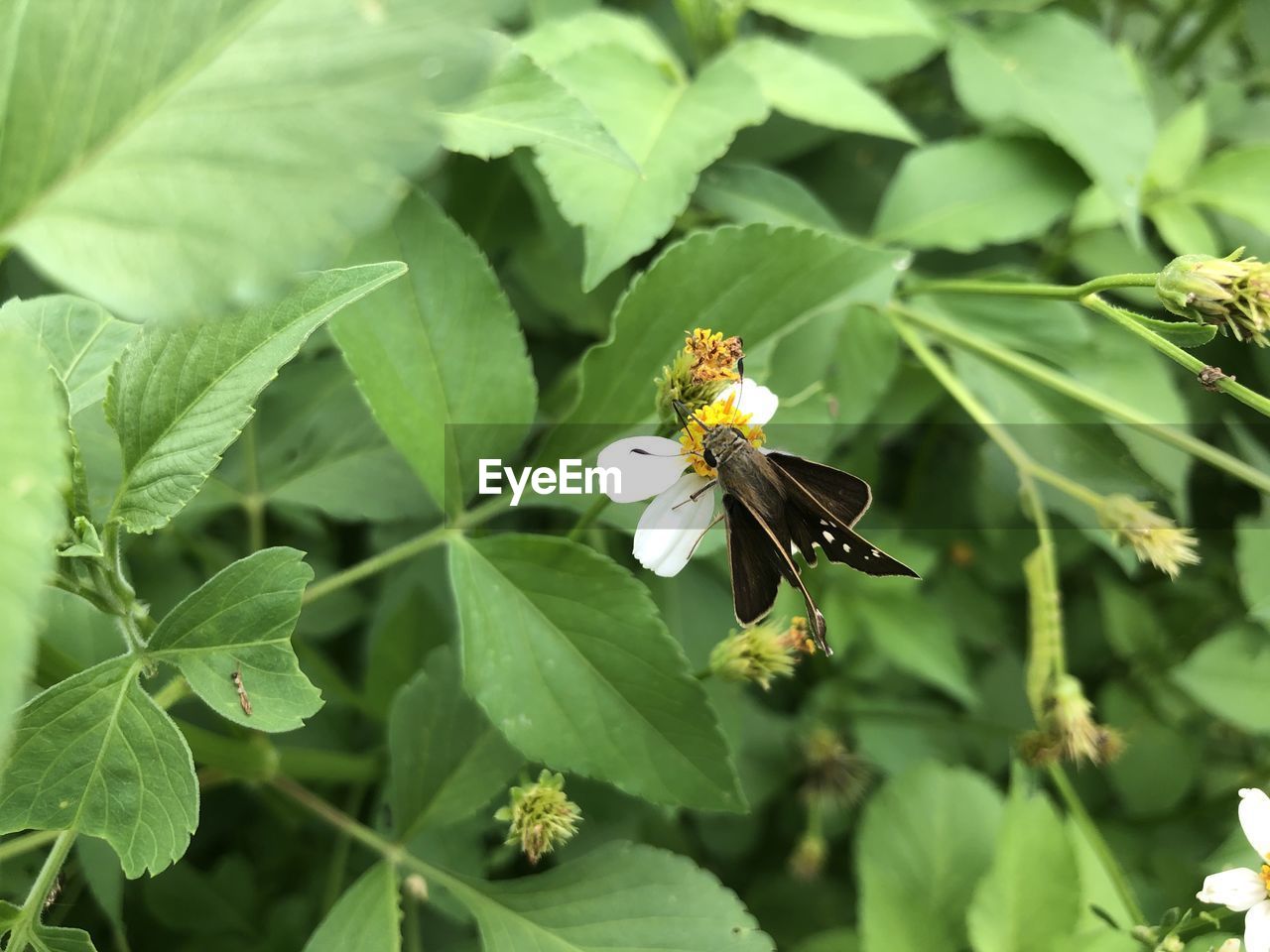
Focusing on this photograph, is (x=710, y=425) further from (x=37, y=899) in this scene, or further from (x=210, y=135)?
(x=37, y=899)

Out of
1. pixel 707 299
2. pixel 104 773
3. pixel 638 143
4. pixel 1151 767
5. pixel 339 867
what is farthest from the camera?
pixel 1151 767

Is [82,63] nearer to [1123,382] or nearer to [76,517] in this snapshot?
[76,517]

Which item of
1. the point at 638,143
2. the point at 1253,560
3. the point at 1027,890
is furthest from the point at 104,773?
the point at 1253,560

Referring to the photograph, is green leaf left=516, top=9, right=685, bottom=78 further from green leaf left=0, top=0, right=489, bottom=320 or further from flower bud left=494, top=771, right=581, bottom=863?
flower bud left=494, top=771, right=581, bottom=863

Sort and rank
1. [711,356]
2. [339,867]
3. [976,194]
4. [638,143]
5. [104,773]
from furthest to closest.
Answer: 1. [976,194]
2. [339,867]
3. [638,143]
4. [711,356]
5. [104,773]

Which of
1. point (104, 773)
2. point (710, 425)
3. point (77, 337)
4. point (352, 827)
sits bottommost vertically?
point (352, 827)

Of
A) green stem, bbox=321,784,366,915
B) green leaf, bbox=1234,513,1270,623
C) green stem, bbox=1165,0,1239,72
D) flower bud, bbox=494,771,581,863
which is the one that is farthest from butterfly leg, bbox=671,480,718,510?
green stem, bbox=1165,0,1239,72

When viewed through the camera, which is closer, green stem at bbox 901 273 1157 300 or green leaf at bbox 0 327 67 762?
green leaf at bbox 0 327 67 762
